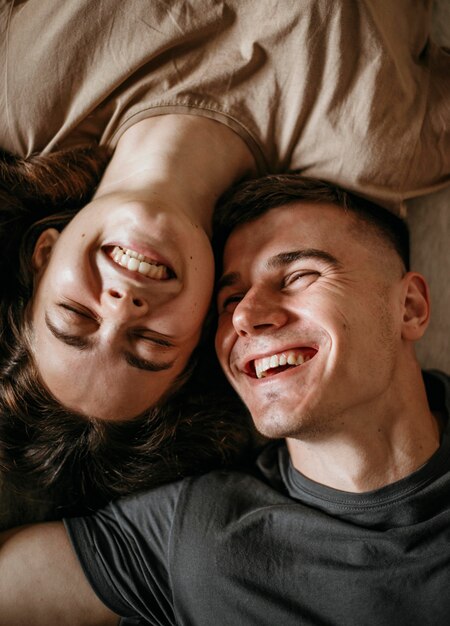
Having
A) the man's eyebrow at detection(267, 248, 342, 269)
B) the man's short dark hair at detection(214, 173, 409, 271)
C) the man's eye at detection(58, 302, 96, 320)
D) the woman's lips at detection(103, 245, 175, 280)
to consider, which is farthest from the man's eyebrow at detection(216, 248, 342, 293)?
the man's eye at detection(58, 302, 96, 320)

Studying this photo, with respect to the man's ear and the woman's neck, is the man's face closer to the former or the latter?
the man's ear

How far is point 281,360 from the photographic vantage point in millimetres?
1458

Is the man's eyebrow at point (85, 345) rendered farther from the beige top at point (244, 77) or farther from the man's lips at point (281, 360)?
the beige top at point (244, 77)

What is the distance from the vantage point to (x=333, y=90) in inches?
59.1

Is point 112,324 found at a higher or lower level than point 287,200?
lower

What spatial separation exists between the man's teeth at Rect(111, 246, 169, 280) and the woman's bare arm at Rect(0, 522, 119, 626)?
0.72 metres

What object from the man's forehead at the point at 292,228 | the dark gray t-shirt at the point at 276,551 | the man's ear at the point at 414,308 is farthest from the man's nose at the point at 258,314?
the dark gray t-shirt at the point at 276,551

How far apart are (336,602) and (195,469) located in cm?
51

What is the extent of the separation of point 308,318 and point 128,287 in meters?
0.40

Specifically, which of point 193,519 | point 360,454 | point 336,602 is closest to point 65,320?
point 193,519

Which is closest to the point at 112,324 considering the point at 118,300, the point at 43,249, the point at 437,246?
the point at 118,300

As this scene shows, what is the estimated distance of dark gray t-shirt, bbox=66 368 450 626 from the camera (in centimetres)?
142

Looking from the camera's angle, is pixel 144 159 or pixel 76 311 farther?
pixel 144 159

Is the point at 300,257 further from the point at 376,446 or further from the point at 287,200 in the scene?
the point at 376,446
